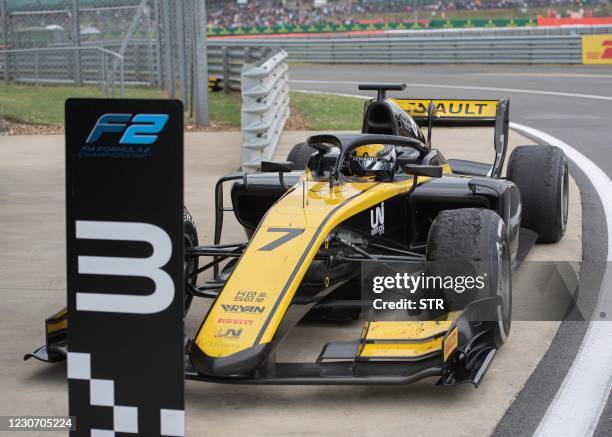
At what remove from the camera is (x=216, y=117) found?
18312 mm

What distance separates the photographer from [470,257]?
18.8 feet

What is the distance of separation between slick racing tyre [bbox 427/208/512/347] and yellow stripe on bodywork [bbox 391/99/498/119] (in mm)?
3482

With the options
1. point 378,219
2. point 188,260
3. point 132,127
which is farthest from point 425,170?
point 132,127

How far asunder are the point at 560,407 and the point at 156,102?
2553 mm

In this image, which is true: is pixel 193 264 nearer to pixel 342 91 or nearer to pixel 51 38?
pixel 342 91

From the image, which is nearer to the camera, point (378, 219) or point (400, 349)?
point (400, 349)

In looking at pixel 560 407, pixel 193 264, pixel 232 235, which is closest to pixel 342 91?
pixel 232 235

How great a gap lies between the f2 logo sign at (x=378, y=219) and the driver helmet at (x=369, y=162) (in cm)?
31

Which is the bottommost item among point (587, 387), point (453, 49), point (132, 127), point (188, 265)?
point (587, 387)

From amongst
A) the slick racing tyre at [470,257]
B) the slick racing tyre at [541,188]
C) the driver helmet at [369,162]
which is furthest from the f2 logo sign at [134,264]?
the slick racing tyre at [541,188]

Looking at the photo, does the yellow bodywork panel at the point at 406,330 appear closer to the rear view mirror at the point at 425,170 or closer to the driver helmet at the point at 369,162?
the rear view mirror at the point at 425,170

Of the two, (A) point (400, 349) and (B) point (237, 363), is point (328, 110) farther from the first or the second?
(B) point (237, 363)

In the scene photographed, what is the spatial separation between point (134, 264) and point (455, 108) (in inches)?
243

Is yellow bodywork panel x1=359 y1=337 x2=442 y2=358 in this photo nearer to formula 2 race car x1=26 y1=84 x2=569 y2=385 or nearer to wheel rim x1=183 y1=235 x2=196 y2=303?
formula 2 race car x1=26 y1=84 x2=569 y2=385
